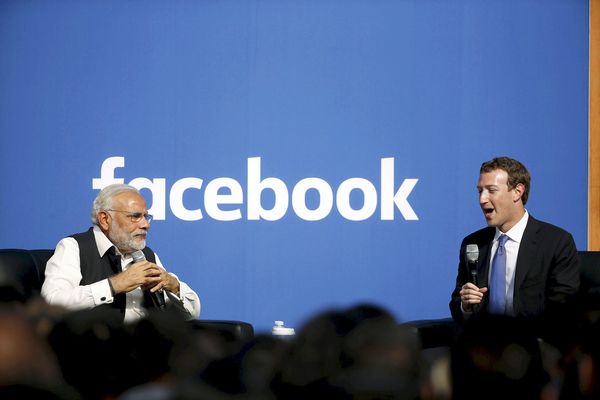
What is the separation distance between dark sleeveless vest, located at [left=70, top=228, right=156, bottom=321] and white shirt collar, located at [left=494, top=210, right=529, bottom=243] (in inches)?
59.8

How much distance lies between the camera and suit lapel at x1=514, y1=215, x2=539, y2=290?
10.1 feet

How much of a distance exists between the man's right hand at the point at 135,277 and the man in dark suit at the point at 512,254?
118 cm

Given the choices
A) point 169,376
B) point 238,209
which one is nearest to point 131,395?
point 169,376

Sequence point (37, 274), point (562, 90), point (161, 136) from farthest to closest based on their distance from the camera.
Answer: point (161, 136), point (562, 90), point (37, 274)

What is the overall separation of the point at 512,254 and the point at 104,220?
1.75 metres

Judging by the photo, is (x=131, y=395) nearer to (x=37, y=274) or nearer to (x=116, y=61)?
(x=37, y=274)

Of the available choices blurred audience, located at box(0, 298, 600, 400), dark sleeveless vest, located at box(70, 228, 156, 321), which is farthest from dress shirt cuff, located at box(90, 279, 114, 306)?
blurred audience, located at box(0, 298, 600, 400)

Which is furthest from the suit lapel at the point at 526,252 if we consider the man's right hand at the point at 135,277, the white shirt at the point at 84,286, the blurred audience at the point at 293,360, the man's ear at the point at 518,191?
the blurred audience at the point at 293,360

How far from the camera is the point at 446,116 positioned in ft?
14.3

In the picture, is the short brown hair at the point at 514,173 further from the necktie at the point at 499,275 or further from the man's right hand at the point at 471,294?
the man's right hand at the point at 471,294

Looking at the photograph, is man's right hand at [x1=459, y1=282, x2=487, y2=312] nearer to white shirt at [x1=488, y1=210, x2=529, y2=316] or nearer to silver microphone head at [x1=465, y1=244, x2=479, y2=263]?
silver microphone head at [x1=465, y1=244, x2=479, y2=263]

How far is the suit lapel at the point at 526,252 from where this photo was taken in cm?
309

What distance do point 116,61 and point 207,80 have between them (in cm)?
57

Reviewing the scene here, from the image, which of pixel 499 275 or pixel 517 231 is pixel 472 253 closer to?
pixel 499 275
